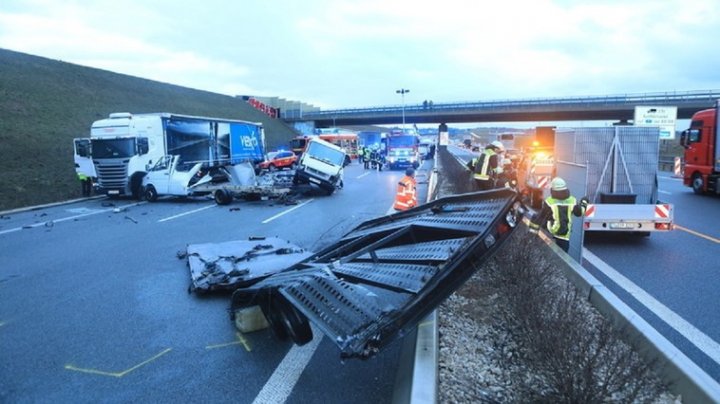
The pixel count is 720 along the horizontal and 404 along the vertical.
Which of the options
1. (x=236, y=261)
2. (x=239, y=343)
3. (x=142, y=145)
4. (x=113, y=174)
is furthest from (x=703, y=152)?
(x=113, y=174)

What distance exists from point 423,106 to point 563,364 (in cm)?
7256

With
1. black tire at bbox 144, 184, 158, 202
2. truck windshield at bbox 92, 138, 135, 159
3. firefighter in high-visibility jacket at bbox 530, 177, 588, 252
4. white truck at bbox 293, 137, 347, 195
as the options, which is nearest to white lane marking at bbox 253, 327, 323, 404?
firefighter in high-visibility jacket at bbox 530, 177, 588, 252

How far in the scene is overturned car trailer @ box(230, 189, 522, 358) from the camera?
3.12 m

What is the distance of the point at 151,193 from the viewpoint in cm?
1769

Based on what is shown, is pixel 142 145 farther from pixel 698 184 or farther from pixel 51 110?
pixel 698 184

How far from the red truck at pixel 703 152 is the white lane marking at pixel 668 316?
40.5ft

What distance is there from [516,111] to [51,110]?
53.5 m

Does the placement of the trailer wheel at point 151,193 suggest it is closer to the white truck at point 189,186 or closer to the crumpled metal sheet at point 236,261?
the white truck at point 189,186

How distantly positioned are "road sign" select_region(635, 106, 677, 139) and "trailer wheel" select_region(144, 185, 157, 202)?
30.9 meters

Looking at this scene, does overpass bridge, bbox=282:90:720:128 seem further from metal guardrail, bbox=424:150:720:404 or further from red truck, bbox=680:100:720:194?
metal guardrail, bbox=424:150:720:404

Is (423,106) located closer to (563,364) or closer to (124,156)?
(124,156)

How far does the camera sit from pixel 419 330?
163 inches

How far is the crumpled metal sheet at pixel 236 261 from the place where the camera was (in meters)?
6.29

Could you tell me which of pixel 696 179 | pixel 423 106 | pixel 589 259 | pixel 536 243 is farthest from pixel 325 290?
pixel 423 106
